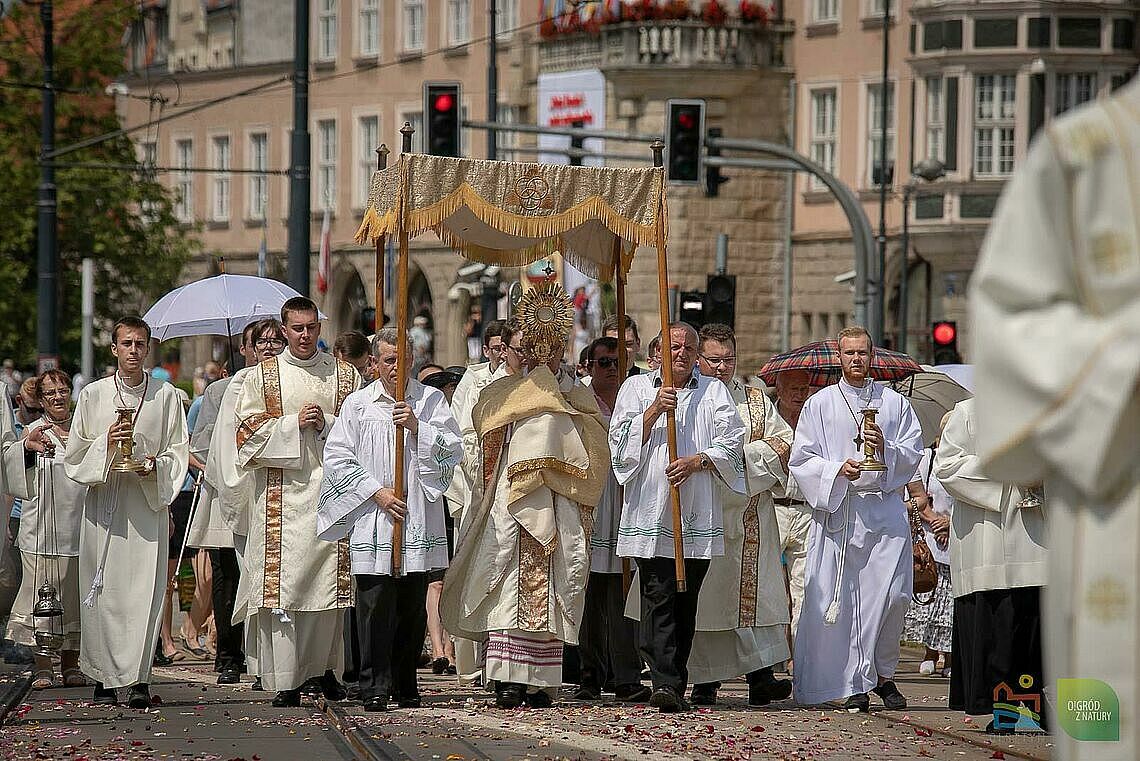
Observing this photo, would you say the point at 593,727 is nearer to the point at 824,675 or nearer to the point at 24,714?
the point at 824,675

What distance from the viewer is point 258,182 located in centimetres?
6475

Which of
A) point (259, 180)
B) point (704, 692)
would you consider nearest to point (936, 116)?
point (259, 180)

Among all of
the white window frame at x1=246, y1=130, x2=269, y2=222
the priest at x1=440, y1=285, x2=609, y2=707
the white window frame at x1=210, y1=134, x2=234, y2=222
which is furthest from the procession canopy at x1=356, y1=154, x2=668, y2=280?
the white window frame at x1=210, y1=134, x2=234, y2=222

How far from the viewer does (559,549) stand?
465 inches

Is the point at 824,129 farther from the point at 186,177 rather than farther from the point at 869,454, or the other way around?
→ the point at 869,454

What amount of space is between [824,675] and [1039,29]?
3091 centimetres

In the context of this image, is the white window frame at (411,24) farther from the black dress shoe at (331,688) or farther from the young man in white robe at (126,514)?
the black dress shoe at (331,688)

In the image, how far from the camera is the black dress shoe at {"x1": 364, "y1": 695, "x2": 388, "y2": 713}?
Answer: 452 inches

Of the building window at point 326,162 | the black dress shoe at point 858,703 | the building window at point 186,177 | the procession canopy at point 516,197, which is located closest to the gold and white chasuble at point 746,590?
the black dress shoe at point 858,703

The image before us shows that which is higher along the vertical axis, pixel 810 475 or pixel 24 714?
pixel 810 475

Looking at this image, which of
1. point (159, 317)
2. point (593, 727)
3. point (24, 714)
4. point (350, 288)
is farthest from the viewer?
point (350, 288)

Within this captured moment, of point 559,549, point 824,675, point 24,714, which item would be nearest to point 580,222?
point 559,549

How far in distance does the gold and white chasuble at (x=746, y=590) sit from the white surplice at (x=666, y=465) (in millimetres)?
371

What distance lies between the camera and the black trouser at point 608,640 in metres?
12.3
